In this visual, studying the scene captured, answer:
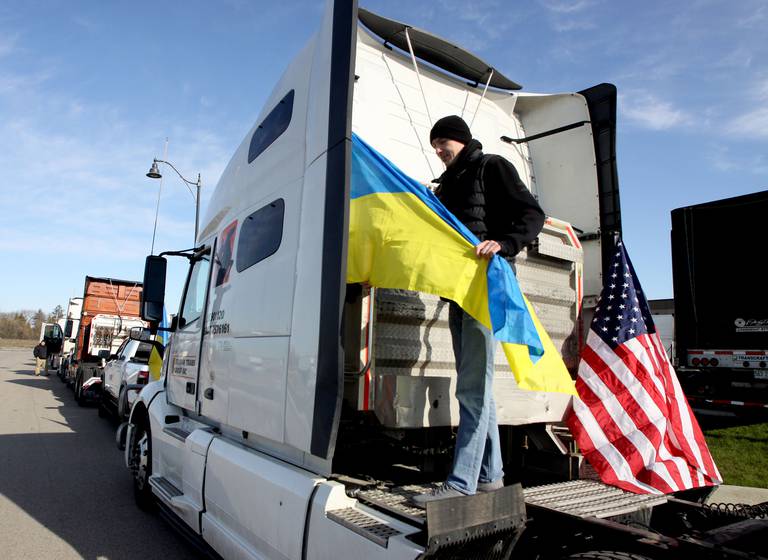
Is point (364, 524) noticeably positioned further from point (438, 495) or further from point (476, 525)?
point (476, 525)

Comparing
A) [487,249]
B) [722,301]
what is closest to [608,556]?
[487,249]

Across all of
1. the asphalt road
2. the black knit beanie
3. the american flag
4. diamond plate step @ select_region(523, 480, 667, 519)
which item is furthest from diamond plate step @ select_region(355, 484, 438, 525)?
the asphalt road

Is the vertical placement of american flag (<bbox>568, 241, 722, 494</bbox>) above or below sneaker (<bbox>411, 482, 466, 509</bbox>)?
above

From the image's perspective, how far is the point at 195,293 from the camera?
4.88 meters

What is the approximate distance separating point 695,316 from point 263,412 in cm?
898

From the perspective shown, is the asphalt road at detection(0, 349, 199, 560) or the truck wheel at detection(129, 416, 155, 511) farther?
the truck wheel at detection(129, 416, 155, 511)

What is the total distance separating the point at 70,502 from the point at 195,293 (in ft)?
10.1

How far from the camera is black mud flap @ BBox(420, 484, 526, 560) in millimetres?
2068

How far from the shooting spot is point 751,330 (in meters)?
9.11

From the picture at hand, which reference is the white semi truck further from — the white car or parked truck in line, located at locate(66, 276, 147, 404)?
parked truck in line, located at locate(66, 276, 147, 404)

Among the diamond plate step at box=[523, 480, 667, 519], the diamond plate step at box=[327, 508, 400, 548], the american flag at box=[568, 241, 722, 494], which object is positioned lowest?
the diamond plate step at box=[327, 508, 400, 548]

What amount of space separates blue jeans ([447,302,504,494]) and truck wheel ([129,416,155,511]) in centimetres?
382

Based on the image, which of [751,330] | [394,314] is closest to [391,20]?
[394,314]

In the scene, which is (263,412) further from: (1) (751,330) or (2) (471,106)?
(1) (751,330)
